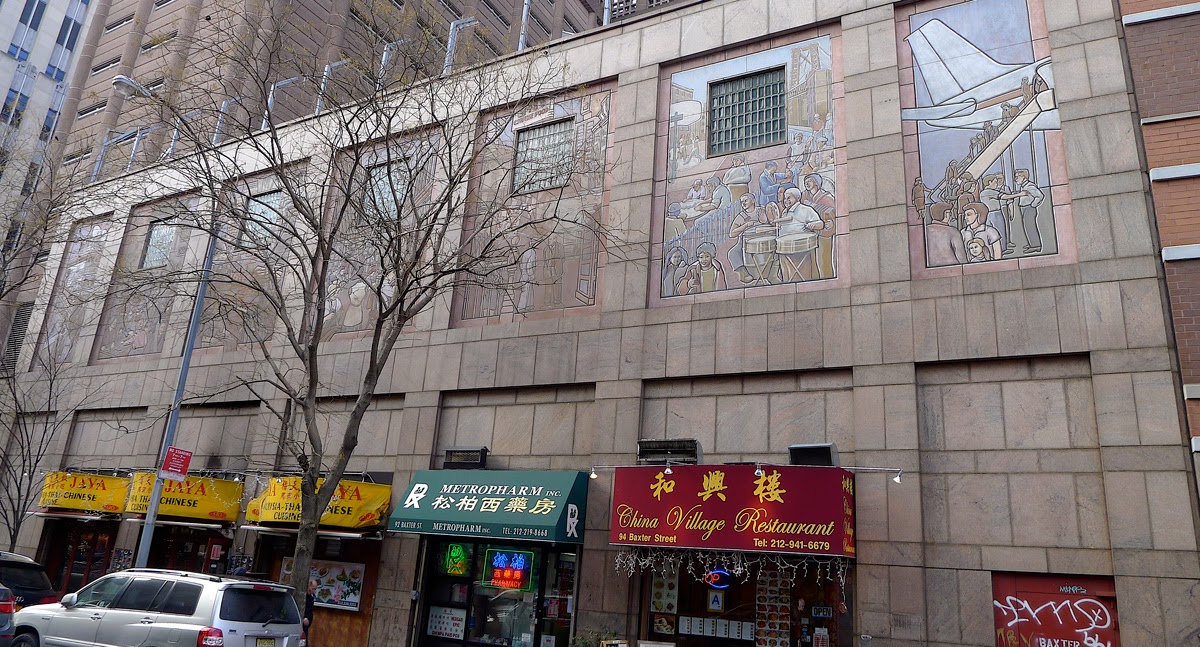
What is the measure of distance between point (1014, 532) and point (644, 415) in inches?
252

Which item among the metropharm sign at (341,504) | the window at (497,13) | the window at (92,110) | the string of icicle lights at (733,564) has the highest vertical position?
the window at (497,13)

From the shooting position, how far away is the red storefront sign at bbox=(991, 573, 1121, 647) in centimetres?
1091

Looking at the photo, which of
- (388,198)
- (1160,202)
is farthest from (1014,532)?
(388,198)

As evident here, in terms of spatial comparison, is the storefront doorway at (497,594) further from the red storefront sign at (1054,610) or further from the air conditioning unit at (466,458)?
the red storefront sign at (1054,610)

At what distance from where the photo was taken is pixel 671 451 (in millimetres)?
14070

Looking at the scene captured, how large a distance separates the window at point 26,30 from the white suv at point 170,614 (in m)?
58.4

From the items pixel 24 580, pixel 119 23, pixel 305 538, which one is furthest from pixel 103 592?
pixel 119 23

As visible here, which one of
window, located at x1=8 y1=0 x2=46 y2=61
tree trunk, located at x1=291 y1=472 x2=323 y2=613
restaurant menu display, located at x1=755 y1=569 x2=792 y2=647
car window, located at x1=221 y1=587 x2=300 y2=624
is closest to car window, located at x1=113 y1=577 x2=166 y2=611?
car window, located at x1=221 y1=587 x2=300 y2=624

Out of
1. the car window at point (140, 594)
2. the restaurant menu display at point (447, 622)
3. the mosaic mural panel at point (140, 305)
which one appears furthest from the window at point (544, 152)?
the mosaic mural panel at point (140, 305)

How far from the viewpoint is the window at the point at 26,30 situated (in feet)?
183

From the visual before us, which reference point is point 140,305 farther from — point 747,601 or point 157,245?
point 747,601

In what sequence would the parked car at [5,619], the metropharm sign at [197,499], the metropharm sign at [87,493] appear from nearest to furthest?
the parked car at [5,619] → the metropharm sign at [197,499] → the metropharm sign at [87,493]

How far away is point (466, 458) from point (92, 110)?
3521cm

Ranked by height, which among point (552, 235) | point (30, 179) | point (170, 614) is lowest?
point (170, 614)
